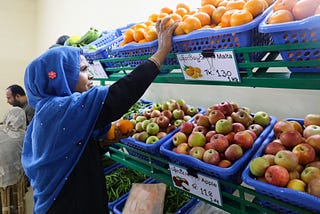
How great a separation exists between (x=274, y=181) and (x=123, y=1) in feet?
7.46

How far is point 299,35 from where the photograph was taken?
699 millimetres

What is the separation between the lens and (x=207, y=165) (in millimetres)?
1015

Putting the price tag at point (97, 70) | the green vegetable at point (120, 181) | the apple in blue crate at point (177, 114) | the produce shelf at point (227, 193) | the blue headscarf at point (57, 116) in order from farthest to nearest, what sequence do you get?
the green vegetable at point (120, 181) < the price tag at point (97, 70) < the apple in blue crate at point (177, 114) < the blue headscarf at point (57, 116) < the produce shelf at point (227, 193)

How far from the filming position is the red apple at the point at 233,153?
103 cm

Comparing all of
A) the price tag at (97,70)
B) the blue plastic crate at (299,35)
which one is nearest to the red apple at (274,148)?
the blue plastic crate at (299,35)

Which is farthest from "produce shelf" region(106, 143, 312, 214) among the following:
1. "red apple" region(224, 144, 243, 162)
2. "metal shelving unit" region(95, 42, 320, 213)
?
"red apple" region(224, 144, 243, 162)

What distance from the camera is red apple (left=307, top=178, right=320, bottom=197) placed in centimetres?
74

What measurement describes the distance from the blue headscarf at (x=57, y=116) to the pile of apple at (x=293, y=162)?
2.28ft

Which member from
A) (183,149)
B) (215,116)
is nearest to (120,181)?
(183,149)

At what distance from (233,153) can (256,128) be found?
217mm

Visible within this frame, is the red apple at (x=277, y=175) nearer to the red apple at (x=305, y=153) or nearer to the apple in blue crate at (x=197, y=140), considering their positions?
the red apple at (x=305, y=153)

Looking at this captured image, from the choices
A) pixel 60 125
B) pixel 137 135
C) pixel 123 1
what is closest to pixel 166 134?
pixel 137 135

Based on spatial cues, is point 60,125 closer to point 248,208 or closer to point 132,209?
point 132,209

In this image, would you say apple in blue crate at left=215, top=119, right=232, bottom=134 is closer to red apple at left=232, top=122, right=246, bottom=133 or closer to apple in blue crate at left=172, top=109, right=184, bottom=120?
red apple at left=232, top=122, right=246, bottom=133
